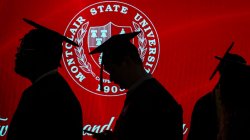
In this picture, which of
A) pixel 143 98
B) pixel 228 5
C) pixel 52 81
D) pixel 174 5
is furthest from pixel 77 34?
pixel 143 98

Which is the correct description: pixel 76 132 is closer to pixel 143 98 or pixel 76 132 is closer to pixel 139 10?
pixel 143 98

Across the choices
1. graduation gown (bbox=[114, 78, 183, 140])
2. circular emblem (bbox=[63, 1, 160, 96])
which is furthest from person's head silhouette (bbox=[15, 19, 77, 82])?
circular emblem (bbox=[63, 1, 160, 96])

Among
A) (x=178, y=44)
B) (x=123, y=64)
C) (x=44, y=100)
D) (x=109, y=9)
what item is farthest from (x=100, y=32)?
(x=123, y=64)

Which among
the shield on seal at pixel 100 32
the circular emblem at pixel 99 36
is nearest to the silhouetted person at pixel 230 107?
the circular emblem at pixel 99 36

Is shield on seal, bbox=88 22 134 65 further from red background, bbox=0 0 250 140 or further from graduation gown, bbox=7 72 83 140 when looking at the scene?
graduation gown, bbox=7 72 83 140

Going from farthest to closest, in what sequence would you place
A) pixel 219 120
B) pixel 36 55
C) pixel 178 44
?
pixel 178 44
pixel 219 120
pixel 36 55

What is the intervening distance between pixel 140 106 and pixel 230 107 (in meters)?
0.65

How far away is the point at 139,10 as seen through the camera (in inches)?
153

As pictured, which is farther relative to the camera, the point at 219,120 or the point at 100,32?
the point at 100,32

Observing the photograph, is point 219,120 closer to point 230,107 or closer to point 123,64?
point 230,107

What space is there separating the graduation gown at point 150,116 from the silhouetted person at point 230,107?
20.0 inches

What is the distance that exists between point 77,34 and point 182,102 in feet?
3.13

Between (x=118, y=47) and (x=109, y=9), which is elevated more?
(x=109, y=9)

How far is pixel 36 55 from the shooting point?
2191mm
